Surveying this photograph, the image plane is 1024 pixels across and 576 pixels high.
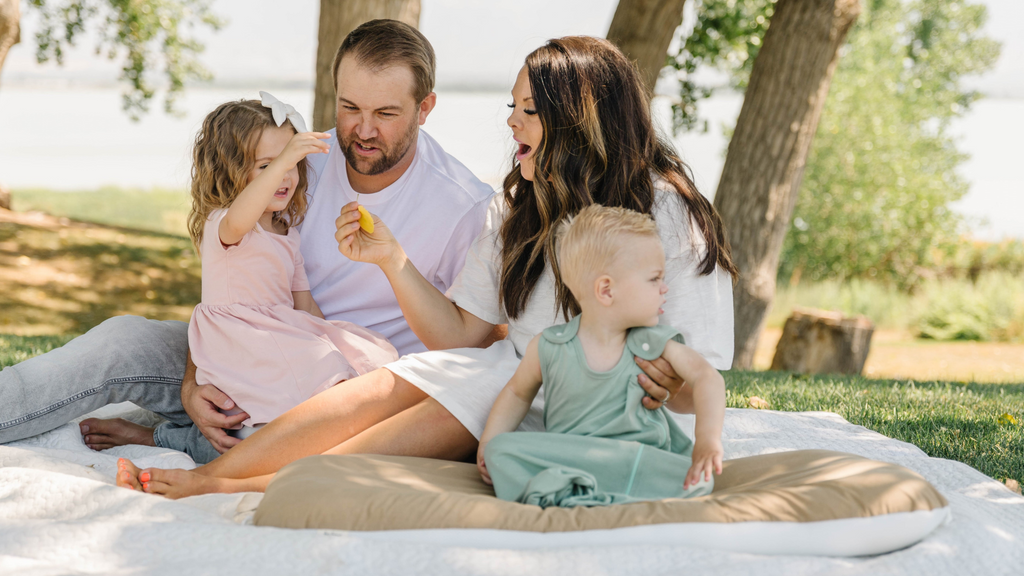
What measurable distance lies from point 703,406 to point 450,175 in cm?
169

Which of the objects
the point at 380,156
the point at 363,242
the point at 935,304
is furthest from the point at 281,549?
the point at 935,304

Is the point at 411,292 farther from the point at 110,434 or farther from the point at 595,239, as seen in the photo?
the point at 110,434

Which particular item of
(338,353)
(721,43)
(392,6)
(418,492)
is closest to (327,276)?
(338,353)

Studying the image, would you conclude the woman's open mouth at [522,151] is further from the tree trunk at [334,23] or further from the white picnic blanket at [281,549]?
the tree trunk at [334,23]

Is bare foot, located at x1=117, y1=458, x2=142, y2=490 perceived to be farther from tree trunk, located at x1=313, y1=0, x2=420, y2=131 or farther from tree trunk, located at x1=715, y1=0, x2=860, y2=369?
tree trunk, located at x1=715, y1=0, x2=860, y2=369

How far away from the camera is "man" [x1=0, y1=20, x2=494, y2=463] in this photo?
2.89m

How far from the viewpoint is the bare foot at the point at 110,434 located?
2.98m

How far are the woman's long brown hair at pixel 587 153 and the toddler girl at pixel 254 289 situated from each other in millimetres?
709

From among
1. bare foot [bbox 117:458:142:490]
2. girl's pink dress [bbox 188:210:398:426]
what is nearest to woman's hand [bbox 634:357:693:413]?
girl's pink dress [bbox 188:210:398:426]

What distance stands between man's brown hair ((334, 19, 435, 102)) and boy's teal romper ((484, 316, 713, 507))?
145cm

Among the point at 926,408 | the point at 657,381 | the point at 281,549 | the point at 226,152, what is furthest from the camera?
the point at 926,408

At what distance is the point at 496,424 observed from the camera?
2.31 metres

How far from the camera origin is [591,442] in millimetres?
2127

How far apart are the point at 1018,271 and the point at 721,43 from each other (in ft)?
27.1
